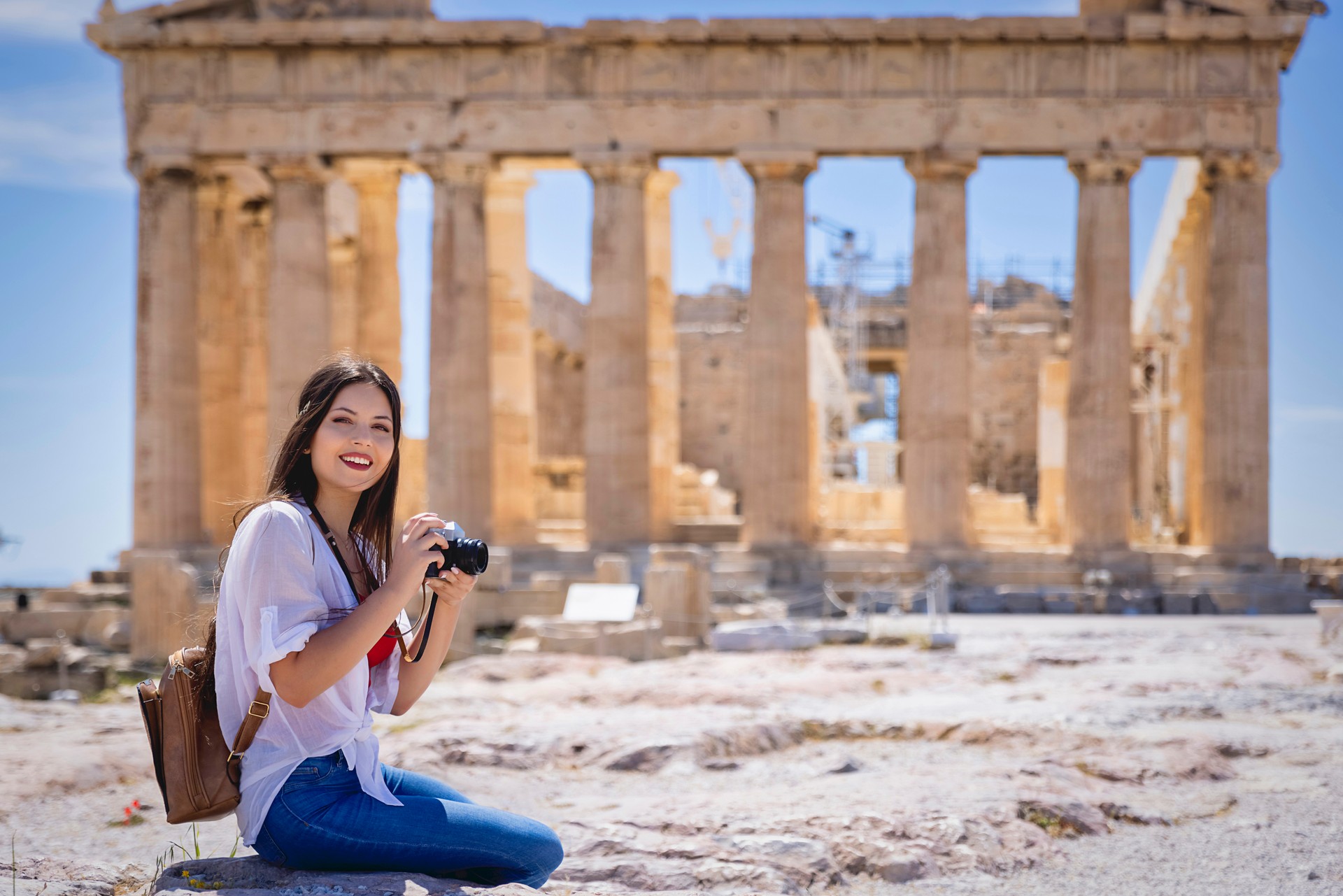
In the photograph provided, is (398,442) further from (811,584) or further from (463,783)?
(811,584)

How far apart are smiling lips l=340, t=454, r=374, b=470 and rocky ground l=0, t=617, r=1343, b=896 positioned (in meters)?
1.19

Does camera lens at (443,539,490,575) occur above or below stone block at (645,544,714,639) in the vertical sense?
above

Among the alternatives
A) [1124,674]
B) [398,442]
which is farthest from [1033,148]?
[398,442]

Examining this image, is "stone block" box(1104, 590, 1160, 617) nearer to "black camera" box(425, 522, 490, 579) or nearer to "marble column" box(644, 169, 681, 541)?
"marble column" box(644, 169, 681, 541)

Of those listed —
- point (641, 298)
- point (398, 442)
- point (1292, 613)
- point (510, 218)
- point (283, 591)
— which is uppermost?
point (510, 218)

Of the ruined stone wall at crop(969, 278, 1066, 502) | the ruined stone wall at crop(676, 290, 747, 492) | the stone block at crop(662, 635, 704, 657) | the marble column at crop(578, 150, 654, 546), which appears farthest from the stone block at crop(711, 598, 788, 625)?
the ruined stone wall at crop(969, 278, 1066, 502)

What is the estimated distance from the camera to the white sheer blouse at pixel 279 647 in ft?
12.3

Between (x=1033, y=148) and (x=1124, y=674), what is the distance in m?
15.7

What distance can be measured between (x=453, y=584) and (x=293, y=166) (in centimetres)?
2468

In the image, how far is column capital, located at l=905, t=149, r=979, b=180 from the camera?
26.0 metres

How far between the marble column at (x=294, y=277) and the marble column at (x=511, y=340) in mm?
3576

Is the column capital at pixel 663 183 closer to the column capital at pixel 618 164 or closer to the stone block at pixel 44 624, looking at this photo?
the column capital at pixel 618 164

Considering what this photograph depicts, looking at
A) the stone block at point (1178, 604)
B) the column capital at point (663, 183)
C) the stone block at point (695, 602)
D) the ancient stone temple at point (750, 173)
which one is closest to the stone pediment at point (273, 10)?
the ancient stone temple at point (750, 173)

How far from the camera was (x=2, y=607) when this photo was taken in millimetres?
23188
